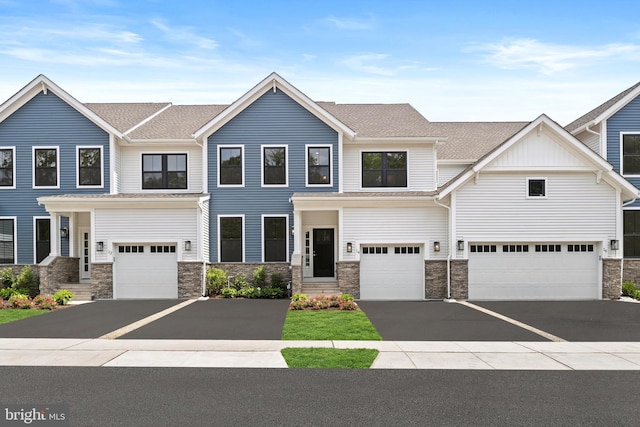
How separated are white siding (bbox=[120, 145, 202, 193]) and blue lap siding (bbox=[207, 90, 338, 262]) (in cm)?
96

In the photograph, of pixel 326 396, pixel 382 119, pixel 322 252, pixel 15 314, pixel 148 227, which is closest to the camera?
pixel 326 396

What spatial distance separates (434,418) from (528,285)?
14834 millimetres

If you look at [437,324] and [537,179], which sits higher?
[537,179]

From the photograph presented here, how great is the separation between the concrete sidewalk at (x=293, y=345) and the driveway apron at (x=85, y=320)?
3.11ft

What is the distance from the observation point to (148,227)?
20750mm

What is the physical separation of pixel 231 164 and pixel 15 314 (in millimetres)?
9810

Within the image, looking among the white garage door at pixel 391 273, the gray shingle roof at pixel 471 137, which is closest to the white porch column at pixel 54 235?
the white garage door at pixel 391 273

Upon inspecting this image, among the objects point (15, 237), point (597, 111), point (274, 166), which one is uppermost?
point (597, 111)

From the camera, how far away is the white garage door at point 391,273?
2075 centimetres

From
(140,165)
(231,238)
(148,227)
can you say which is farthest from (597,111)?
(140,165)

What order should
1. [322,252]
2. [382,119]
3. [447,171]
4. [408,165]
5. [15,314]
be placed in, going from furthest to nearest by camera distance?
[382,119] < [447,171] < [322,252] < [408,165] < [15,314]

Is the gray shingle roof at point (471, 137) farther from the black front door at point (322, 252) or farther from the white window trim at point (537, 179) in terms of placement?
the black front door at point (322, 252)

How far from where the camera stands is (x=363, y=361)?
9.83 meters

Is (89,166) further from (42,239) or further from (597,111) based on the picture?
(597,111)
